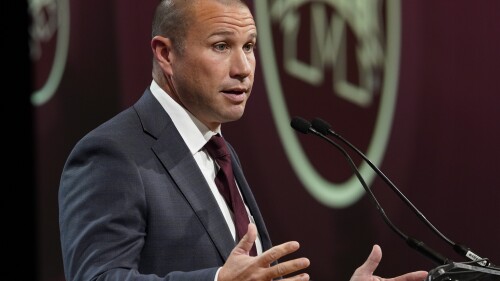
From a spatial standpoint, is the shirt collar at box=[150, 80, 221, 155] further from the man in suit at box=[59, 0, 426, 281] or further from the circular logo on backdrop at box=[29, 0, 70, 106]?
the circular logo on backdrop at box=[29, 0, 70, 106]

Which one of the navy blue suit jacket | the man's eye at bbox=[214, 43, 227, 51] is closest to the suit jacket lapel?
the navy blue suit jacket

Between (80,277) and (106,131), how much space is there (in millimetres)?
384

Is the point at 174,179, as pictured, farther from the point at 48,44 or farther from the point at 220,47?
the point at 48,44

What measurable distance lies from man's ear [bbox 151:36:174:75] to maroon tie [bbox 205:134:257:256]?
0.24 metres

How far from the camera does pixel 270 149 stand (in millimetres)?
3955

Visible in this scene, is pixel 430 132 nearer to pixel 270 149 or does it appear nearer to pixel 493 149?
pixel 493 149

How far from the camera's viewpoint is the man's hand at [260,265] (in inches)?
72.0

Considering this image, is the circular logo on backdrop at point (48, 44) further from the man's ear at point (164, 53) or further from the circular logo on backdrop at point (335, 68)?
the man's ear at point (164, 53)

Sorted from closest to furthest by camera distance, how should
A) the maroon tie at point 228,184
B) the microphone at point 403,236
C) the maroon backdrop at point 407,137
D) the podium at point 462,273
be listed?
the podium at point 462,273, the microphone at point 403,236, the maroon tie at point 228,184, the maroon backdrop at point 407,137

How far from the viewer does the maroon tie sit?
2.36 m

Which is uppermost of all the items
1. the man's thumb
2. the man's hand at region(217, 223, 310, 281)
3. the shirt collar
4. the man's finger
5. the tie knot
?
the shirt collar

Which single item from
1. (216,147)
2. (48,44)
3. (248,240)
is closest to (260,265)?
(248,240)

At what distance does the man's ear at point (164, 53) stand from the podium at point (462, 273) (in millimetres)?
985

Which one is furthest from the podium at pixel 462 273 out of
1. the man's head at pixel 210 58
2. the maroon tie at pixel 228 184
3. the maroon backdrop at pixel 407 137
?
the maroon backdrop at pixel 407 137
